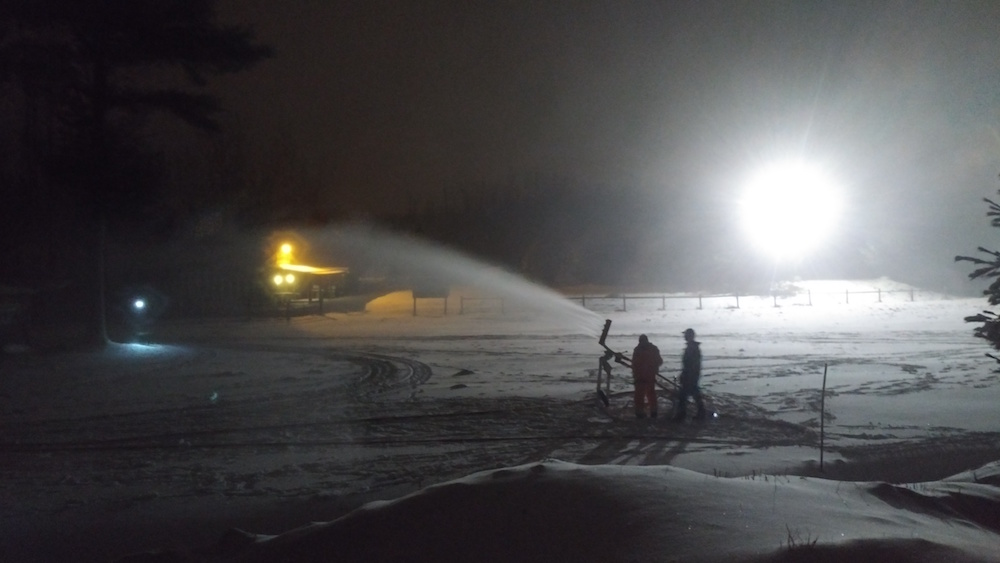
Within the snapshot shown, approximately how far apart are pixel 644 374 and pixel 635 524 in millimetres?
8867

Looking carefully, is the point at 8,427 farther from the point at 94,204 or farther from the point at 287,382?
the point at 94,204

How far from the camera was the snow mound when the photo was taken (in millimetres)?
5426

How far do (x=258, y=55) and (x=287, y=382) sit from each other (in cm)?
1223

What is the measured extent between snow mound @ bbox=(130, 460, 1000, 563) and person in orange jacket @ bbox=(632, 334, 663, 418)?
23.9ft

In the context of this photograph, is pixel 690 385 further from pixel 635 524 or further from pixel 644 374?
pixel 635 524

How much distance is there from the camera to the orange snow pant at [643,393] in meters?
14.6

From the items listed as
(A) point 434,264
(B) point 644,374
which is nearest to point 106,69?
(B) point 644,374

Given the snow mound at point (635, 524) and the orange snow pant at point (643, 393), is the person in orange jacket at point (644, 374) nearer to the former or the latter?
the orange snow pant at point (643, 393)

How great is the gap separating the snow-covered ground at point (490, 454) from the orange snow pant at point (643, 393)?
357 millimetres

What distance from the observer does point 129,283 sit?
4378 cm

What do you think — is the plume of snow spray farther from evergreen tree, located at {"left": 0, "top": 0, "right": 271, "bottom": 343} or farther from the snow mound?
the snow mound

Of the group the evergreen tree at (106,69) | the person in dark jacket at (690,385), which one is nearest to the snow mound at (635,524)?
the person in dark jacket at (690,385)

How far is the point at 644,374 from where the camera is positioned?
14.6 m

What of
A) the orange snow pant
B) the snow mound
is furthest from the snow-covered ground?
the orange snow pant
